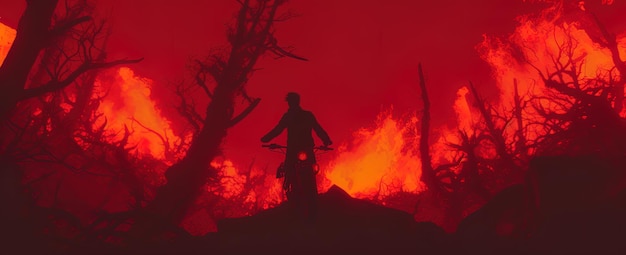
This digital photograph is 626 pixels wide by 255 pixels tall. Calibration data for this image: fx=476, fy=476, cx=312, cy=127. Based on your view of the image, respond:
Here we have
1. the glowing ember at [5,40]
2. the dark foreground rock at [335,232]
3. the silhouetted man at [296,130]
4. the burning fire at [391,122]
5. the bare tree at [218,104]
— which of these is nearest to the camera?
the dark foreground rock at [335,232]

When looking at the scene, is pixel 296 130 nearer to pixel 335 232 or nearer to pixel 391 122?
pixel 335 232

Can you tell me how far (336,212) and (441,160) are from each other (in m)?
39.7

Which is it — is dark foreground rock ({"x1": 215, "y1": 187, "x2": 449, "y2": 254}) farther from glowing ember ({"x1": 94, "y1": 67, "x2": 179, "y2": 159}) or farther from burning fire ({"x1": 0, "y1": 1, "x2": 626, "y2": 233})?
glowing ember ({"x1": 94, "y1": 67, "x2": 179, "y2": 159})

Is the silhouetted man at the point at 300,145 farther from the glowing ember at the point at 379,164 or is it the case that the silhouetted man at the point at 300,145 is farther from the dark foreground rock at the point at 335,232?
the glowing ember at the point at 379,164

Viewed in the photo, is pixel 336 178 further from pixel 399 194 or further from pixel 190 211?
pixel 190 211

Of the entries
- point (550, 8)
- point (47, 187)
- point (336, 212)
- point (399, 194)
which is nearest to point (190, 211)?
point (47, 187)

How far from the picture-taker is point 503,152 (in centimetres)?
1883

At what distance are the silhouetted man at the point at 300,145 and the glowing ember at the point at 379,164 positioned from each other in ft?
106


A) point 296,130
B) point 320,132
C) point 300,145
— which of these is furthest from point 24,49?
point 320,132

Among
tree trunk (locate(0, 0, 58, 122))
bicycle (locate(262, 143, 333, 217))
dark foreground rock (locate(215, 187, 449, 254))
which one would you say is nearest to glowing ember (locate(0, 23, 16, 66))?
tree trunk (locate(0, 0, 58, 122))

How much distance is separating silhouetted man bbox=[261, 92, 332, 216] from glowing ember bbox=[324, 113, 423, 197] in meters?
32.3

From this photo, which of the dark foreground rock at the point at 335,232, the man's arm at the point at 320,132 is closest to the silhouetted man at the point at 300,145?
the man's arm at the point at 320,132

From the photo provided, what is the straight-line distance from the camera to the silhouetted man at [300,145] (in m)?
8.34

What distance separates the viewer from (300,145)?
8758mm
